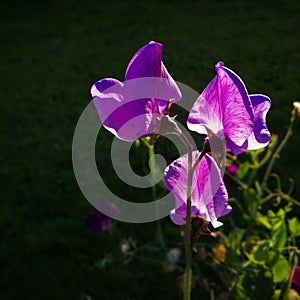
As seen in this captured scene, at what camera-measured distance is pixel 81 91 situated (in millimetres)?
3037

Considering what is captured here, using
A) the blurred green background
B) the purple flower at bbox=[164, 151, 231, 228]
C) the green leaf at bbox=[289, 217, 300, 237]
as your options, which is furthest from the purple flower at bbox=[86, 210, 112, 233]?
the purple flower at bbox=[164, 151, 231, 228]

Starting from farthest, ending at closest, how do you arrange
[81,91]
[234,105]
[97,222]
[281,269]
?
1. [81,91]
2. [97,222]
3. [281,269]
4. [234,105]

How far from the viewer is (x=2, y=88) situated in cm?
326

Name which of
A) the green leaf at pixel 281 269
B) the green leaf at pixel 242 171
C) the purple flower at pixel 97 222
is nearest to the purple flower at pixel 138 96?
the green leaf at pixel 281 269

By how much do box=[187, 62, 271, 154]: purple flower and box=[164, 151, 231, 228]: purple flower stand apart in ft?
0.12

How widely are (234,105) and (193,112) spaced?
0.15ft

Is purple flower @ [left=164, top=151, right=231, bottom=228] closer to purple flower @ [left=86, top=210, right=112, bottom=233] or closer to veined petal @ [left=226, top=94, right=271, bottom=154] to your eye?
veined petal @ [left=226, top=94, right=271, bottom=154]

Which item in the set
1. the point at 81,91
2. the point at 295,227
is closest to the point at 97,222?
the point at 295,227

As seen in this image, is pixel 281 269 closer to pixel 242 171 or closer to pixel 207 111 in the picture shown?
pixel 242 171

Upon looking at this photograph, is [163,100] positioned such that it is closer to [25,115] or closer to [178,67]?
[178,67]

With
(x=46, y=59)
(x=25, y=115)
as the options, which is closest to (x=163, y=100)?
(x=25, y=115)

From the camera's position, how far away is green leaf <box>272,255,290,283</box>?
103cm

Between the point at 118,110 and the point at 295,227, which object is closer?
the point at 118,110

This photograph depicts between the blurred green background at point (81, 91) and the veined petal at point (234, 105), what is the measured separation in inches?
25.5
